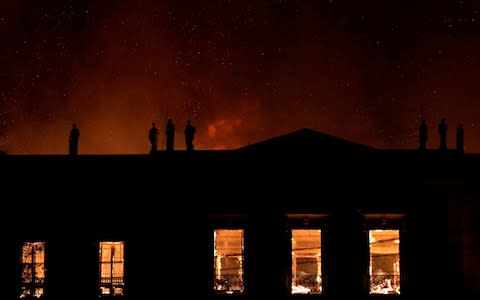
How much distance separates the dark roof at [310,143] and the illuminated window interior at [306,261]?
267cm

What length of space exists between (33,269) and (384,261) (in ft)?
37.5

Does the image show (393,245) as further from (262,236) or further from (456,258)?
(262,236)

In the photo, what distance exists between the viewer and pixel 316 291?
21391 mm

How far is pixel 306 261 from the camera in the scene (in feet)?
70.5

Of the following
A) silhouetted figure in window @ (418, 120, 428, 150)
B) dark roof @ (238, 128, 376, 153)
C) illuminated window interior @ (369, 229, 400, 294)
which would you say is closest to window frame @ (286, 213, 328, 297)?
illuminated window interior @ (369, 229, 400, 294)

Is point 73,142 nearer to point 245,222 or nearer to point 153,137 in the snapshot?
point 153,137

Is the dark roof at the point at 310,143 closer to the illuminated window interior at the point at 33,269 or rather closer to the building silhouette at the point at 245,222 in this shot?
the building silhouette at the point at 245,222

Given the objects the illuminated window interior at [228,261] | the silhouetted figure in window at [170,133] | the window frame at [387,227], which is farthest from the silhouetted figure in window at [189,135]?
the window frame at [387,227]

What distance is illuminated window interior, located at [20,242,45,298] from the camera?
70.5 ft

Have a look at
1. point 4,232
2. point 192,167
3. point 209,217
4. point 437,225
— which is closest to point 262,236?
point 209,217

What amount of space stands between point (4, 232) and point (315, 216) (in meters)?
10.1

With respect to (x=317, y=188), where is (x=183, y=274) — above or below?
below

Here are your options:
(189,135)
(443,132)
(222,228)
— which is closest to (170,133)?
(189,135)

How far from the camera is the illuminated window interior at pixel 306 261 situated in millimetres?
A: 21422
